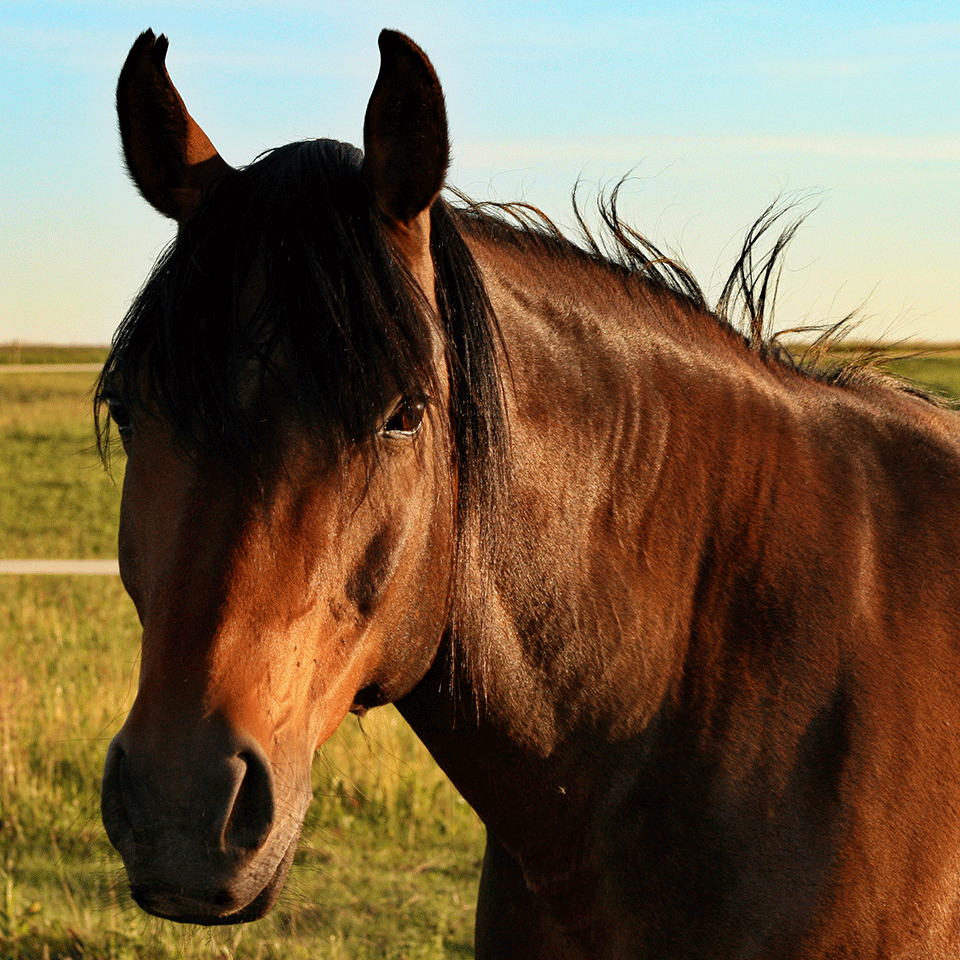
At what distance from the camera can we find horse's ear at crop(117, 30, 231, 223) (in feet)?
6.80

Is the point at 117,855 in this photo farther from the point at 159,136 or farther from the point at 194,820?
the point at 159,136

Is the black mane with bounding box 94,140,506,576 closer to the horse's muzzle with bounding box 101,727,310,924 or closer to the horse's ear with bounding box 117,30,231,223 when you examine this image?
the horse's ear with bounding box 117,30,231,223

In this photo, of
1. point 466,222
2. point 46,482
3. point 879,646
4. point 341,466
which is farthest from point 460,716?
point 46,482

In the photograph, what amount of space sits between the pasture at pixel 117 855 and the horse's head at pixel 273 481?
0.46 m

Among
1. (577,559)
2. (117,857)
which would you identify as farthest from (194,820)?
(117,857)

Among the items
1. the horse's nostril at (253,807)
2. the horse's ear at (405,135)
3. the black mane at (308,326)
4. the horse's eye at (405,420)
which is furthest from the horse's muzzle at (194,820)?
the horse's ear at (405,135)

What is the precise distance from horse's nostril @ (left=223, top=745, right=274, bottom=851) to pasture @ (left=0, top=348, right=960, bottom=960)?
1.51 feet

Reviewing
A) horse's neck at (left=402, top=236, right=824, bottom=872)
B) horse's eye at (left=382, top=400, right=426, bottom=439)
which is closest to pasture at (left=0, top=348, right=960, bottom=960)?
horse's neck at (left=402, top=236, right=824, bottom=872)

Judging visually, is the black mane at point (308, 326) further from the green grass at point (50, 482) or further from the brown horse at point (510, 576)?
the green grass at point (50, 482)

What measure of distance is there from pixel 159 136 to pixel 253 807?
1.38 meters

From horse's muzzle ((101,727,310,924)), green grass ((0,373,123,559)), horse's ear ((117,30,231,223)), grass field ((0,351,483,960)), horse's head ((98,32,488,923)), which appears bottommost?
green grass ((0,373,123,559))

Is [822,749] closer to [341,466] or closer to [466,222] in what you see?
[341,466]

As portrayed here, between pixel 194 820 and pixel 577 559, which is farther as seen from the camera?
pixel 577 559

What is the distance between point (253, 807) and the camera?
5.14 feet
